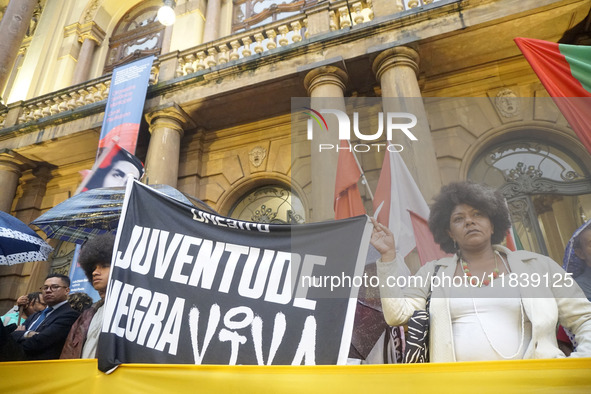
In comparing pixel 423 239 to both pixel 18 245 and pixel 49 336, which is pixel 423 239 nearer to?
pixel 49 336

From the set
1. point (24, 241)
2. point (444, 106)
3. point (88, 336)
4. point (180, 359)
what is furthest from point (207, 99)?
point (180, 359)

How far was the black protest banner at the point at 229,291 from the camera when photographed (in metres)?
2.42

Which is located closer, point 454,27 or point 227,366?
point 227,366

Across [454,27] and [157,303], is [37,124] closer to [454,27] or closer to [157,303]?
[157,303]

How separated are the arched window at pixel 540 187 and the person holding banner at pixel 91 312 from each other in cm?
627

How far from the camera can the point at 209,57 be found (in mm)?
8891

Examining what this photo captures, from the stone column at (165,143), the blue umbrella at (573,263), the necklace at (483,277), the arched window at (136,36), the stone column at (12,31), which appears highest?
the arched window at (136,36)

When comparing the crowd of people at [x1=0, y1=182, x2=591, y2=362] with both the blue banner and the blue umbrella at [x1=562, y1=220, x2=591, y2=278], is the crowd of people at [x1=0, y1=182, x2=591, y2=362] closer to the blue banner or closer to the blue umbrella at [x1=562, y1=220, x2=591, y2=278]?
the blue umbrella at [x1=562, y1=220, x2=591, y2=278]

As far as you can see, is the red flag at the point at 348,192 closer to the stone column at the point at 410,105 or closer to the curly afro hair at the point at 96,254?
the stone column at the point at 410,105

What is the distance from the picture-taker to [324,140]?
21.0 feet

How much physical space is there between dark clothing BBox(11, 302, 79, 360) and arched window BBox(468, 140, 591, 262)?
661 centimetres

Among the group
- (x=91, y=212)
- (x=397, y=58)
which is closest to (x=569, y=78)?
(x=397, y=58)

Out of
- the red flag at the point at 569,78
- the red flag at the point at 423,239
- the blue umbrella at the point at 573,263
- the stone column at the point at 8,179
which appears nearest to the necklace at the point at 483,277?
the blue umbrella at the point at 573,263

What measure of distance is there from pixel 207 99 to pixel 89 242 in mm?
5036
